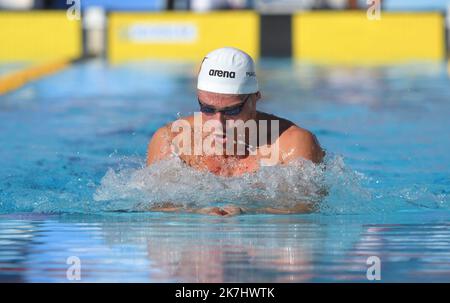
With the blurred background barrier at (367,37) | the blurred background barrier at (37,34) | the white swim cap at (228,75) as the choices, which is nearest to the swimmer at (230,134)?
the white swim cap at (228,75)

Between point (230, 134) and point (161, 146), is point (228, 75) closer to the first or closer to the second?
point (230, 134)

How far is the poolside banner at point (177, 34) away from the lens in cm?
1508

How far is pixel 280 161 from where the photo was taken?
4949 mm

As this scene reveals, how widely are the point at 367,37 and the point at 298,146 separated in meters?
10.3

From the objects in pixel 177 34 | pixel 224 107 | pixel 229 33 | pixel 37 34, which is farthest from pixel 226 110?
pixel 37 34

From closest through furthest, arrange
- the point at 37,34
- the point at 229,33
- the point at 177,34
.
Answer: the point at 229,33, the point at 177,34, the point at 37,34

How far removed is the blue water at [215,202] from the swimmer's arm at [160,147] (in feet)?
0.17

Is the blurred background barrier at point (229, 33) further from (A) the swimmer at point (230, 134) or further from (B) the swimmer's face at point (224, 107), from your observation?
(B) the swimmer's face at point (224, 107)

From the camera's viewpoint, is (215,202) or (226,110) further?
(215,202)

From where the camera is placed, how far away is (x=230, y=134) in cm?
490

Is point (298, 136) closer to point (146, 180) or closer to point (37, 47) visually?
point (146, 180)
